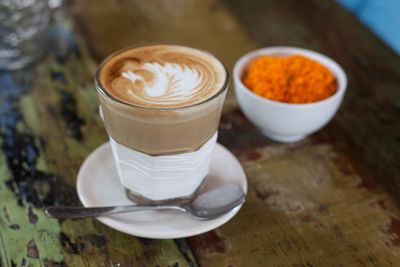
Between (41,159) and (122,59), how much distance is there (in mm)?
290

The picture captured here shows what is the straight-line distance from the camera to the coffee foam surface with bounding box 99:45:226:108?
2.00 feet

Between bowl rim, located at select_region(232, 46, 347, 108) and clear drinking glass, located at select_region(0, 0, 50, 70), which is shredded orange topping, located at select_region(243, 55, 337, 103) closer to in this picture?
bowl rim, located at select_region(232, 46, 347, 108)

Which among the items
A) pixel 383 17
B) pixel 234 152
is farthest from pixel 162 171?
pixel 383 17

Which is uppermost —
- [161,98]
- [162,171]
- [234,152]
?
[161,98]

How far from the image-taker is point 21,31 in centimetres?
102

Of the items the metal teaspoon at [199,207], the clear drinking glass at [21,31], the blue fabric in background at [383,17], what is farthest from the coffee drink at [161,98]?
the blue fabric in background at [383,17]

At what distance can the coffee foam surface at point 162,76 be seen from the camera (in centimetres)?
61

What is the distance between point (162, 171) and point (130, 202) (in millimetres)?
110

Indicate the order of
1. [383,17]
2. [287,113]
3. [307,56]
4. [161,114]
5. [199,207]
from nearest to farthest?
[161,114] < [199,207] < [287,113] < [307,56] < [383,17]

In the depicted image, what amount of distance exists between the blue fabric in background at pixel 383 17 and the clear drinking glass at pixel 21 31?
1079mm

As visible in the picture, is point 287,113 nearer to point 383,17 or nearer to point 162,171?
point 162,171

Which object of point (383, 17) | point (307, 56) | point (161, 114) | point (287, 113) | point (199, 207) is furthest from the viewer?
point (383, 17)

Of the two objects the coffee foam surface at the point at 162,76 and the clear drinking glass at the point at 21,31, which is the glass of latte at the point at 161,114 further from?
the clear drinking glass at the point at 21,31

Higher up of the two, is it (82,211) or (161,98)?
(161,98)
